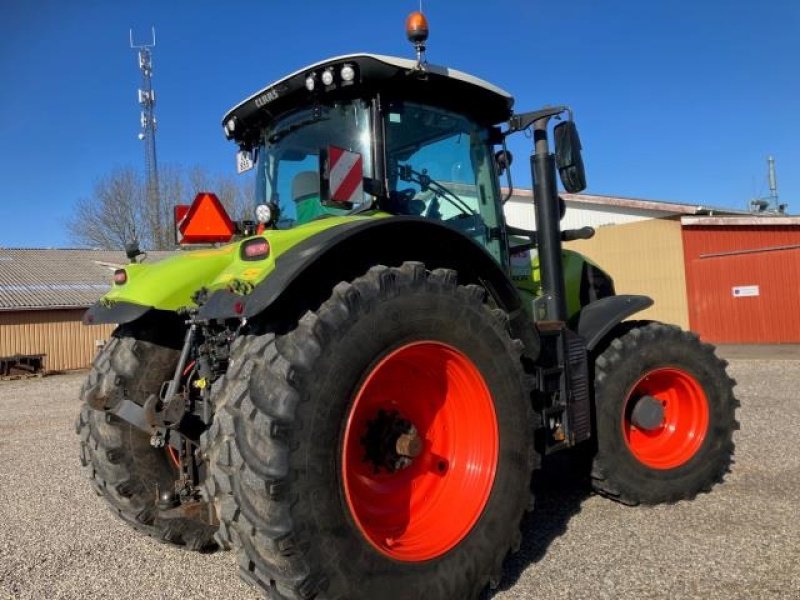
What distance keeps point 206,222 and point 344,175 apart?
1131mm

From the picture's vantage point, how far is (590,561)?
10.8 ft

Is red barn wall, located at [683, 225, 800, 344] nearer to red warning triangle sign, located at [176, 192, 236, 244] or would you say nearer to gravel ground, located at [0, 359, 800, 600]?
gravel ground, located at [0, 359, 800, 600]

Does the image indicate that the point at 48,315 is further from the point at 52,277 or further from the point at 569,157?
the point at 569,157

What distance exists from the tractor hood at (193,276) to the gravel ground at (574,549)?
1.34m

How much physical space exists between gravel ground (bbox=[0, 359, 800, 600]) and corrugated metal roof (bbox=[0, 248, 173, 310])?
1725 centimetres

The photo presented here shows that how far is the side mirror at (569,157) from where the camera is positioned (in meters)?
3.88

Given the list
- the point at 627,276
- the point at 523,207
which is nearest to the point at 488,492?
the point at 523,207

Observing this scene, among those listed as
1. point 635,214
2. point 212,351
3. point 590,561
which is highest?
point 635,214

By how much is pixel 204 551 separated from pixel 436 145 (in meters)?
2.63

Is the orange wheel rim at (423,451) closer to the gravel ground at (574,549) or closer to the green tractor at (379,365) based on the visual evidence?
the green tractor at (379,365)

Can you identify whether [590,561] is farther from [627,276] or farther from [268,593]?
[627,276]

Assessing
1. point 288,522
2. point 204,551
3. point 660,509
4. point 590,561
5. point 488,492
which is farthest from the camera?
point 660,509

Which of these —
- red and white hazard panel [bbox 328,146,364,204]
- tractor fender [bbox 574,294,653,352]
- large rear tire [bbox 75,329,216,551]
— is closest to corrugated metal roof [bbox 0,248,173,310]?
large rear tire [bbox 75,329,216,551]

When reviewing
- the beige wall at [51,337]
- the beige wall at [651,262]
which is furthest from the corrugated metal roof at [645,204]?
the beige wall at [51,337]
